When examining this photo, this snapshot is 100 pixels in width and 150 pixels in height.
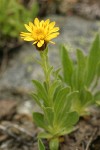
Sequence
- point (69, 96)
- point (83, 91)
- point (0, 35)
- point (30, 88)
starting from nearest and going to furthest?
1. point (69, 96)
2. point (83, 91)
3. point (30, 88)
4. point (0, 35)

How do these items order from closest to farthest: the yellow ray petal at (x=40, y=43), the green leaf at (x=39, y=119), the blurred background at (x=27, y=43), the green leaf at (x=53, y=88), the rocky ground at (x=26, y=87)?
the yellow ray petal at (x=40, y=43) < the green leaf at (x=53, y=88) < the green leaf at (x=39, y=119) < the rocky ground at (x=26, y=87) < the blurred background at (x=27, y=43)

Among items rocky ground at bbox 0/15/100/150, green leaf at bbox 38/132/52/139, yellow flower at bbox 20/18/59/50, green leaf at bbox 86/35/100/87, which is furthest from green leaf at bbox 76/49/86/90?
yellow flower at bbox 20/18/59/50

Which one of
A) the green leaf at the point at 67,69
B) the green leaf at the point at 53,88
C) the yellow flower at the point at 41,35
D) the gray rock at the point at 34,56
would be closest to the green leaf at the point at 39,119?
the green leaf at the point at 53,88

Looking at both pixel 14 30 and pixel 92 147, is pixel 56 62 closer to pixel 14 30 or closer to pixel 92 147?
pixel 14 30

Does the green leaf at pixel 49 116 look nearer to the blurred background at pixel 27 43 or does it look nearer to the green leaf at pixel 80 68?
the green leaf at pixel 80 68

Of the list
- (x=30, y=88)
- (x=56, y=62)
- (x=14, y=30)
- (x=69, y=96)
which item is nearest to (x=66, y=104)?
(x=69, y=96)

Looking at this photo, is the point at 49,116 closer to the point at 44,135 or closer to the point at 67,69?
the point at 44,135

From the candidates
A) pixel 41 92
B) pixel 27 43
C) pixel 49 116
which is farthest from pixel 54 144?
pixel 27 43

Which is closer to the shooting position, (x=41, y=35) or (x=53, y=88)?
(x=41, y=35)
